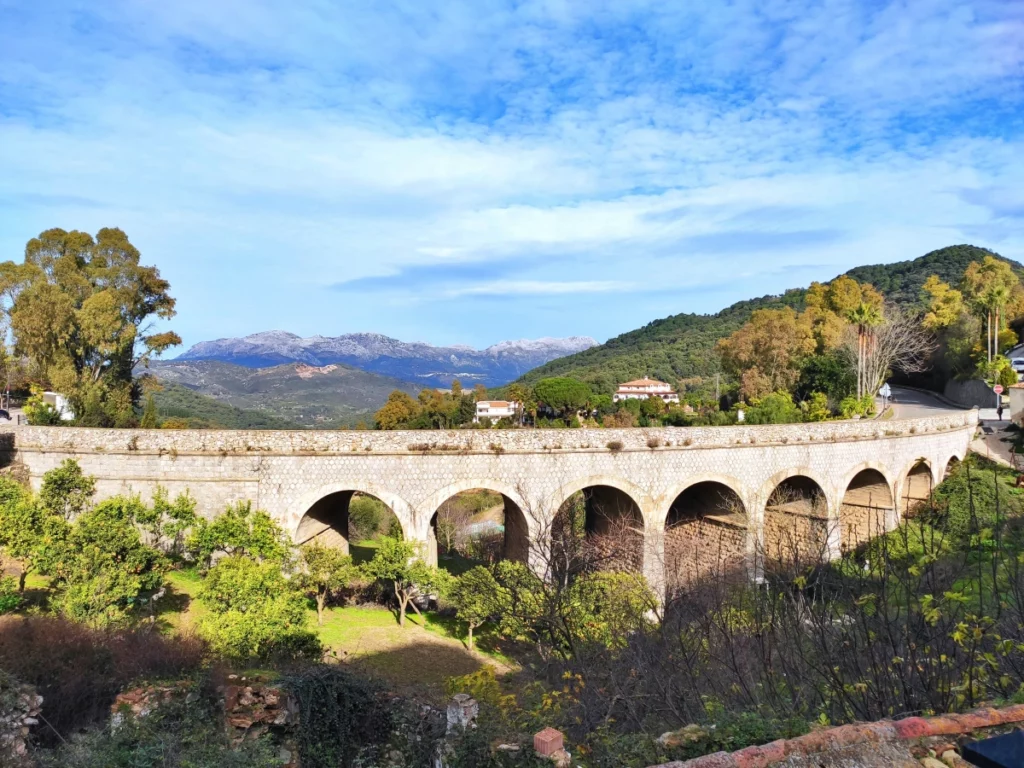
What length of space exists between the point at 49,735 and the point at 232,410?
180ft

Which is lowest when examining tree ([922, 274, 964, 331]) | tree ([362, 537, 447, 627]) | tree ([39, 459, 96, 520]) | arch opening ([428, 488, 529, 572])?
arch opening ([428, 488, 529, 572])

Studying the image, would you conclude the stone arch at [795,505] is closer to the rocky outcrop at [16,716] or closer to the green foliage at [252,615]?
the green foliage at [252,615]

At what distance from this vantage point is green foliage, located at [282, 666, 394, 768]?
8.57 meters

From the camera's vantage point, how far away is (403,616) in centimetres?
1647

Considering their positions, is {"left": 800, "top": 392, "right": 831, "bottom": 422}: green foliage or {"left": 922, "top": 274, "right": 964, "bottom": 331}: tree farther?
{"left": 922, "top": 274, "right": 964, "bottom": 331}: tree

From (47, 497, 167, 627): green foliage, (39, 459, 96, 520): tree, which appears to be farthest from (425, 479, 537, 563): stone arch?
(39, 459, 96, 520): tree

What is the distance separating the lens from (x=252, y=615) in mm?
12023

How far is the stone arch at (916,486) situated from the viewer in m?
23.7

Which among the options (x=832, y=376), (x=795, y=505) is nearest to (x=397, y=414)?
(x=795, y=505)

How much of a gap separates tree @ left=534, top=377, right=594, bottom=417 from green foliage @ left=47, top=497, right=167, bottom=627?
28.1 metres

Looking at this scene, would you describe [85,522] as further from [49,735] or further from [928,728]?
[928,728]

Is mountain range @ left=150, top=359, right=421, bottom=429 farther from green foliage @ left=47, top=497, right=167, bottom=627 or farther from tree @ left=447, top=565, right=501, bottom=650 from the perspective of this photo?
tree @ left=447, top=565, right=501, bottom=650

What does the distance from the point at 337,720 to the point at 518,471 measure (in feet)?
30.1

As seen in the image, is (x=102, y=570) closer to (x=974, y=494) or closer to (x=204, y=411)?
(x=974, y=494)
